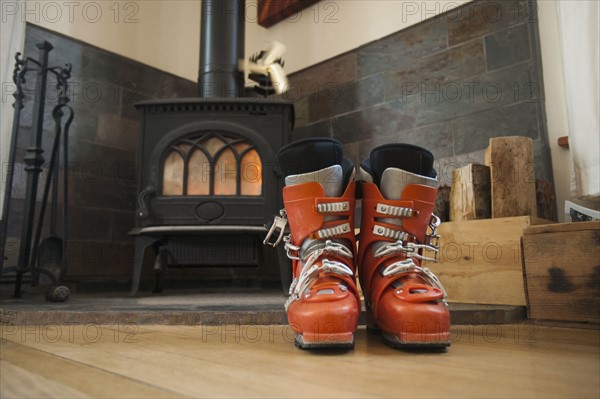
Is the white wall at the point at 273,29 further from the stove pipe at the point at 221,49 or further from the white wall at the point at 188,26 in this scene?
the stove pipe at the point at 221,49

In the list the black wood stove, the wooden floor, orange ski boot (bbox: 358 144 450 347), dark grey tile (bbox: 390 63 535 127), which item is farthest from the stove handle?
dark grey tile (bbox: 390 63 535 127)

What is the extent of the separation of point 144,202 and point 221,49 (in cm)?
77

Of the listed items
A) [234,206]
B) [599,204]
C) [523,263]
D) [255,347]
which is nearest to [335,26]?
[234,206]

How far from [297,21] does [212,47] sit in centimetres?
75

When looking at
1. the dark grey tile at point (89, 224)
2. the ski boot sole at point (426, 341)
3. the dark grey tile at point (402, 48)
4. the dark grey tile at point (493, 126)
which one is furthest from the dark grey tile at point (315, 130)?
the ski boot sole at point (426, 341)

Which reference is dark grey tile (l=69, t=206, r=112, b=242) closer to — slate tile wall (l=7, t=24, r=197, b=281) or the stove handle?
slate tile wall (l=7, t=24, r=197, b=281)

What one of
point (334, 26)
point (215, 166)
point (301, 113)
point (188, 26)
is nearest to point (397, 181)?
point (215, 166)

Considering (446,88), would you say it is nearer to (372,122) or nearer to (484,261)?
(372,122)

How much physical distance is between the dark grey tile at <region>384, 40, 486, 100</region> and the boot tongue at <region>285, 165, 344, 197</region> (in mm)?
1322

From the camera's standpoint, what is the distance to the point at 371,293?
30.9 inches

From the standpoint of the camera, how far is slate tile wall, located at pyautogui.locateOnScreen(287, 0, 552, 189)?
1725mm

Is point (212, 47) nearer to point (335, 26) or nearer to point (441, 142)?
point (335, 26)

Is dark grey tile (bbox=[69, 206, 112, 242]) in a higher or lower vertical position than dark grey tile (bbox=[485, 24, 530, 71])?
lower

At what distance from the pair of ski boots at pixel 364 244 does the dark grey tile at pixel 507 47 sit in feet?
3.92
